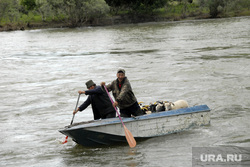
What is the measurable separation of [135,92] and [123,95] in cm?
720

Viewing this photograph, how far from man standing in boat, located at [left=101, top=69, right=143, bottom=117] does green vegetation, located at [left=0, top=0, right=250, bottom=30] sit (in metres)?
65.9

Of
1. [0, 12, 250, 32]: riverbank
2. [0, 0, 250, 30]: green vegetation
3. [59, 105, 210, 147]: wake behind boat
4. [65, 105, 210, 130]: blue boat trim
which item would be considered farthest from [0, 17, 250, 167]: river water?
[0, 12, 250, 32]: riverbank

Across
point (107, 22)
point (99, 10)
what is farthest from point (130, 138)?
point (107, 22)

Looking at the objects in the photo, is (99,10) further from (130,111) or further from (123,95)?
(123,95)

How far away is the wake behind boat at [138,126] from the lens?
28.3 ft

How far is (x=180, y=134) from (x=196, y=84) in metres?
7.13

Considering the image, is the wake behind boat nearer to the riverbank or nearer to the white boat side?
the white boat side

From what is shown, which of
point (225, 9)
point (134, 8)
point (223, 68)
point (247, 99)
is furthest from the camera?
point (134, 8)

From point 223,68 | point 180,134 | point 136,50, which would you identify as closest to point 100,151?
point 180,134

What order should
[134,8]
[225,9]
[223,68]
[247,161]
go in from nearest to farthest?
[247,161] < [223,68] < [225,9] < [134,8]

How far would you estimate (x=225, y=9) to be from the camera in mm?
71812

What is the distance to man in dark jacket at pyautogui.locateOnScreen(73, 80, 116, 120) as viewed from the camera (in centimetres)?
898

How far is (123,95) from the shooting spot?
28.9 feet

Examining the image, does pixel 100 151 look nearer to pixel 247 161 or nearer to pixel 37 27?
pixel 247 161
